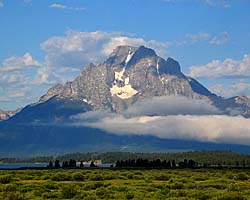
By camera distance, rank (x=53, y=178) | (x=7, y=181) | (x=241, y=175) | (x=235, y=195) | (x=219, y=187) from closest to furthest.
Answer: (x=235, y=195)
(x=219, y=187)
(x=7, y=181)
(x=53, y=178)
(x=241, y=175)

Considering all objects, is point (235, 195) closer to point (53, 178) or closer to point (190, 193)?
point (190, 193)

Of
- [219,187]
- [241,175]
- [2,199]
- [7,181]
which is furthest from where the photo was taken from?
[241,175]

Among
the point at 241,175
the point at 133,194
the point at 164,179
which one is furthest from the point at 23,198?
the point at 241,175

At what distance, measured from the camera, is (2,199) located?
172ft

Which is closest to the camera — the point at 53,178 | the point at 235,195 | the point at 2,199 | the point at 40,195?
the point at 2,199

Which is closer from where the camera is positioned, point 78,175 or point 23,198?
point 23,198

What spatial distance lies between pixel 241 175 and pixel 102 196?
7332cm

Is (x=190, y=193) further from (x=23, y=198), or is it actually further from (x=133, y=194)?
(x=23, y=198)

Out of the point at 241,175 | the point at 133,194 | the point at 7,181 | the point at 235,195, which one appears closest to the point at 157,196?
the point at 133,194

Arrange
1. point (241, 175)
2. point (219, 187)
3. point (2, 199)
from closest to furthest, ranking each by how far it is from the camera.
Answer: point (2, 199), point (219, 187), point (241, 175)

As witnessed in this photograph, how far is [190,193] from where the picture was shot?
63.7 m

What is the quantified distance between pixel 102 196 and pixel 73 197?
11.6 ft

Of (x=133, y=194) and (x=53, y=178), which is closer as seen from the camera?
(x=133, y=194)

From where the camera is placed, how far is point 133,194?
2359 inches
